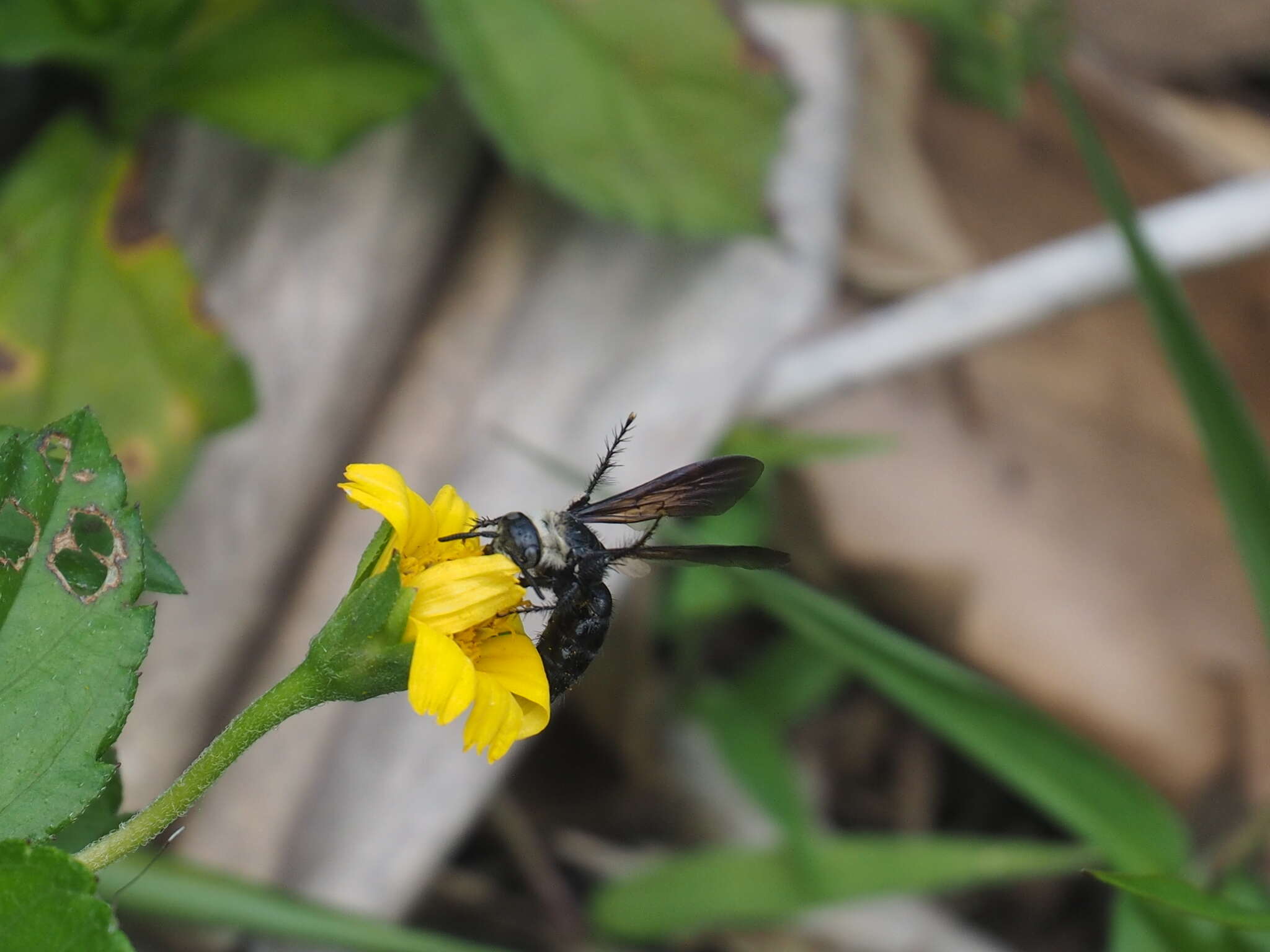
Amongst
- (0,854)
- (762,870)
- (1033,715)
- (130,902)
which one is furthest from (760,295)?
(0,854)

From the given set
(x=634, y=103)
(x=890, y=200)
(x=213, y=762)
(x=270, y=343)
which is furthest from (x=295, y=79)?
(x=890, y=200)

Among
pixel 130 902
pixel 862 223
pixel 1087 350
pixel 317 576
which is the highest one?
pixel 862 223

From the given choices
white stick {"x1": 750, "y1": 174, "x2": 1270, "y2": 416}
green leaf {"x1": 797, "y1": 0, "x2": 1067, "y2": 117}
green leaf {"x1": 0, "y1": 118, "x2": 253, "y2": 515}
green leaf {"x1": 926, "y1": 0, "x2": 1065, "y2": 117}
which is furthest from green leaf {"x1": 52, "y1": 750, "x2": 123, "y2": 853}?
green leaf {"x1": 926, "y1": 0, "x2": 1065, "y2": 117}

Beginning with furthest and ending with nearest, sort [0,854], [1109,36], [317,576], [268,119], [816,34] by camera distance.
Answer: [1109,36], [816,34], [317,576], [268,119], [0,854]

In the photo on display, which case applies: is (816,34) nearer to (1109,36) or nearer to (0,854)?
(1109,36)

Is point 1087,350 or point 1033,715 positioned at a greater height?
point 1087,350

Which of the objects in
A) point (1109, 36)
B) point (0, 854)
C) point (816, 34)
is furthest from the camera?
point (1109, 36)
